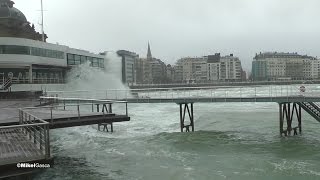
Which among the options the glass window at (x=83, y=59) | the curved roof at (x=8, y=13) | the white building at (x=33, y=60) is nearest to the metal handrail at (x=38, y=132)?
the white building at (x=33, y=60)

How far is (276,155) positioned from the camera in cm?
2459

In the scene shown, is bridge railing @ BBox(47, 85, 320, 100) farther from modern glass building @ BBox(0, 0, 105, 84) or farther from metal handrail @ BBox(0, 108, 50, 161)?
metal handrail @ BBox(0, 108, 50, 161)

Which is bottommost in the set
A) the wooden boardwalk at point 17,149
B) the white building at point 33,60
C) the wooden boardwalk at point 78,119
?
the wooden boardwalk at point 17,149

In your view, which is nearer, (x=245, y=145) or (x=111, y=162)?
(x=111, y=162)

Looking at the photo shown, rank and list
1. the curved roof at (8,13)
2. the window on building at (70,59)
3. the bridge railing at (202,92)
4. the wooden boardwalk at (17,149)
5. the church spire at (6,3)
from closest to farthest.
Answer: the wooden boardwalk at (17,149)
the bridge railing at (202,92)
the curved roof at (8,13)
the church spire at (6,3)
the window on building at (70,59)

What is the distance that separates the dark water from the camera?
19.9m

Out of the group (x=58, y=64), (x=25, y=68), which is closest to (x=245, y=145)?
(x=25, y=68)

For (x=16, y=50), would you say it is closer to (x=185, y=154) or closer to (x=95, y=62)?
(x=95, y=62)

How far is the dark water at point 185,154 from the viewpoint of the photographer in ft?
65.2

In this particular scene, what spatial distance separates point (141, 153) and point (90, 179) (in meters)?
7.20

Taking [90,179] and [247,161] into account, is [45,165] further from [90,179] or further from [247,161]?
[247,161]

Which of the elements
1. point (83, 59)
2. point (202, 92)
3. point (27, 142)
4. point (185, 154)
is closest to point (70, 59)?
point (83, 59)

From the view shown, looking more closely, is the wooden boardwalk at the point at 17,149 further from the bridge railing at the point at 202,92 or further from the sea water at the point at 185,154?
the bridge railing at the point at 202,92

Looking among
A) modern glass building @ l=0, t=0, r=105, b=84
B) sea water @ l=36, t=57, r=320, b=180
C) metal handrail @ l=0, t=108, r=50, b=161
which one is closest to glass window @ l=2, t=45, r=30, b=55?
modern glass building @ l=0, t=0, r=105, b=84
